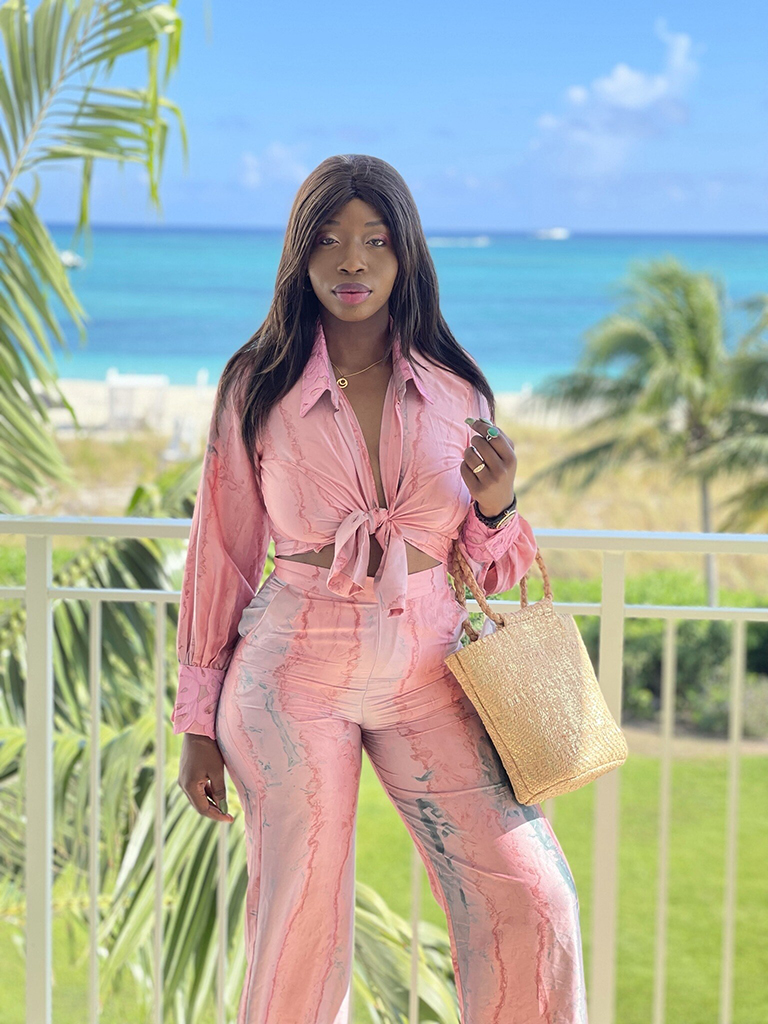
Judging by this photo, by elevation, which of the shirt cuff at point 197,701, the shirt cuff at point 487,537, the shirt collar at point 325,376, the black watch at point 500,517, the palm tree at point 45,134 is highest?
the palm tree at point 45,134

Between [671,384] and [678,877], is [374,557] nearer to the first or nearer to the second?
[678,877]

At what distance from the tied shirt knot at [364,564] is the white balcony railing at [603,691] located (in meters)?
0.48

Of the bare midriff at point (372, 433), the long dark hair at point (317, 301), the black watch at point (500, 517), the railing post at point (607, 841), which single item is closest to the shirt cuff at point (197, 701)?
the bare midriff at point (372, 433)

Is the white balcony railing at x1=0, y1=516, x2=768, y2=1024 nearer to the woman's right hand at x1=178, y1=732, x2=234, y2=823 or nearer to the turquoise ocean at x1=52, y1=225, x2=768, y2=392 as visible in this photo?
the woman's right hand at x1=178, y1=732, x2=234, y2=823

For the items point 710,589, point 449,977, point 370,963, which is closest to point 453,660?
point 370,963

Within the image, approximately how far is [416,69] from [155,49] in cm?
3203

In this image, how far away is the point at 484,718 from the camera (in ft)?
5.06

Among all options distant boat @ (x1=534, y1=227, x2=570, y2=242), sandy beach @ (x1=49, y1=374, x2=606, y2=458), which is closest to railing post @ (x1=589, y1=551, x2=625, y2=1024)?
Answer: sandy beach @ (x1=49, y1=374, x2=606, y2=458)

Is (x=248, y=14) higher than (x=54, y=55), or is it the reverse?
(x=248, y=14)

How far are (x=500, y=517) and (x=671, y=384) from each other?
14.4 meters

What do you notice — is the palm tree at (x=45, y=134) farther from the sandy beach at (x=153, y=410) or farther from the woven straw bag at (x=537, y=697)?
the sandy beach at (x=153, y=410)

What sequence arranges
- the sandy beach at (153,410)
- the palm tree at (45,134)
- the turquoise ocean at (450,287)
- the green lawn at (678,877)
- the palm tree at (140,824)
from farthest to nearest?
the turquoise ocean at (450,287)
the sandy beach at (153,410)
the green lawn at (678,877)
the palm tree at (45,134)
the palm tree at (140,824)

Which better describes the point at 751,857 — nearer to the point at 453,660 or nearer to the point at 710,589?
the point at 710,589

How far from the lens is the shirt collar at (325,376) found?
5.24ft
